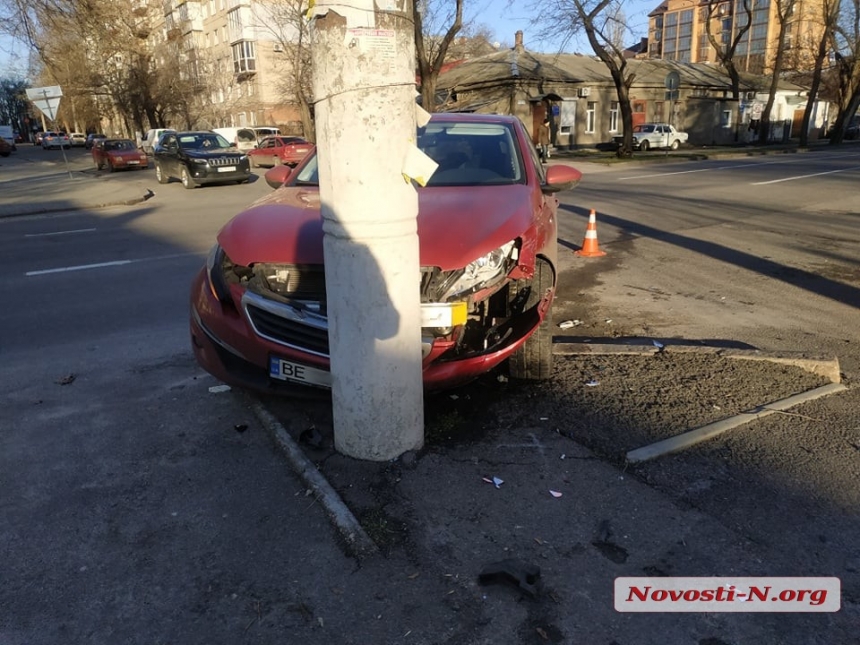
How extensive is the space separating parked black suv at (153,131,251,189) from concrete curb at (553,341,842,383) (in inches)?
721

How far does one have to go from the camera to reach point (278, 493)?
3.10 meters

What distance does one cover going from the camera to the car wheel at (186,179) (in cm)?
2092

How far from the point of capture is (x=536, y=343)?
4.07 meters

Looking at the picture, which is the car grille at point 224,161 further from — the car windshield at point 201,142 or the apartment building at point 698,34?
the apartment building at point 698,34

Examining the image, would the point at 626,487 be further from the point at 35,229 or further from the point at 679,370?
the point at 35,229

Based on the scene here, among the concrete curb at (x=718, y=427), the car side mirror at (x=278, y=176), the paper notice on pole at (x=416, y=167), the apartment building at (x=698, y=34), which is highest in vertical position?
the apartment building at (x=698, y=34)

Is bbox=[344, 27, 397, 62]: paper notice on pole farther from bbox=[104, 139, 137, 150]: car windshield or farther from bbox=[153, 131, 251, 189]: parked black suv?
bbox=[104, 139, 137, 150]: car windshield

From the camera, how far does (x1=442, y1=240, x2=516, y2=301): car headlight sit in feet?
11.3

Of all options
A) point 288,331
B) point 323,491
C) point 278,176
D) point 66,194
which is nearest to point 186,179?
point 66,194

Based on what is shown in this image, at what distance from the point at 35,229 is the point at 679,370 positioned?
12.6 m

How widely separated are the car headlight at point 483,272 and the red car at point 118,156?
31071mm

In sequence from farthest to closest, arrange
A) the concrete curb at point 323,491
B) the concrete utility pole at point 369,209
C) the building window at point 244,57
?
the building window at point 244,57 < the concrete utility pole at point 369,209 < the concrete curb at point 323,491

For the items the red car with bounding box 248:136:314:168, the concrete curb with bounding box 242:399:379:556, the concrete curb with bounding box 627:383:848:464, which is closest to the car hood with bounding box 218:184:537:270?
the concrete curb with bounding box 242:399:379:556

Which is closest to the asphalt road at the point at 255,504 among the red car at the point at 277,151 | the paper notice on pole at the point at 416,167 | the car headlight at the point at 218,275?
the car headlight at the point at 218,275
